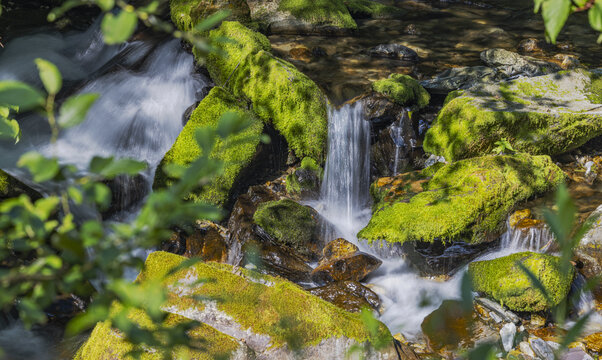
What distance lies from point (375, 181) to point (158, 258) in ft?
14.4

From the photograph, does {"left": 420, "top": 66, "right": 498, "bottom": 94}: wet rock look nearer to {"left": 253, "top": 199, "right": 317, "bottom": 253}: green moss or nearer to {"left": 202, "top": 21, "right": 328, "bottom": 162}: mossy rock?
{"left": 202, "top": 21, "right": 328, "bottom": 162}: mossy rock

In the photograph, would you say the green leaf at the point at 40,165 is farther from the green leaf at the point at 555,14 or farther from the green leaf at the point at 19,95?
the green leaf at the point at 555,14

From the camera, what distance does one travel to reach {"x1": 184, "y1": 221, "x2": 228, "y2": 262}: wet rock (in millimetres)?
6438

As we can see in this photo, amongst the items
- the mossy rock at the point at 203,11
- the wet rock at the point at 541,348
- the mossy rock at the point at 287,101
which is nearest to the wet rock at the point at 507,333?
the wet rock at the point at 541,348

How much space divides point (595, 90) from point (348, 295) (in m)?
6.29

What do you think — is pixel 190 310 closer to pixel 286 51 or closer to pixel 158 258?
pixel 158 258

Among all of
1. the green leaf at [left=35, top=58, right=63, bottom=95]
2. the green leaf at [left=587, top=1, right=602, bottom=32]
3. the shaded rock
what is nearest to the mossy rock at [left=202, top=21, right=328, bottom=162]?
the shaded rock

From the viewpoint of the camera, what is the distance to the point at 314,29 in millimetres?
11773

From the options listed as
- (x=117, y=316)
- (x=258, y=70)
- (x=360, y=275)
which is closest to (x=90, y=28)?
(x=258, y=70)

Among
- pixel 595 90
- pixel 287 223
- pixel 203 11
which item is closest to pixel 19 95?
pixel 287 223

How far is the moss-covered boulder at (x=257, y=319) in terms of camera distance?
316cm

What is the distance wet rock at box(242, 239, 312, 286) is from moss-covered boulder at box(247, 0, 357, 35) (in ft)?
23.4

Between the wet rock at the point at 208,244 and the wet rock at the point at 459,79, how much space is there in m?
5.21

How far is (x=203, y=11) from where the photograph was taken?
1049cm
